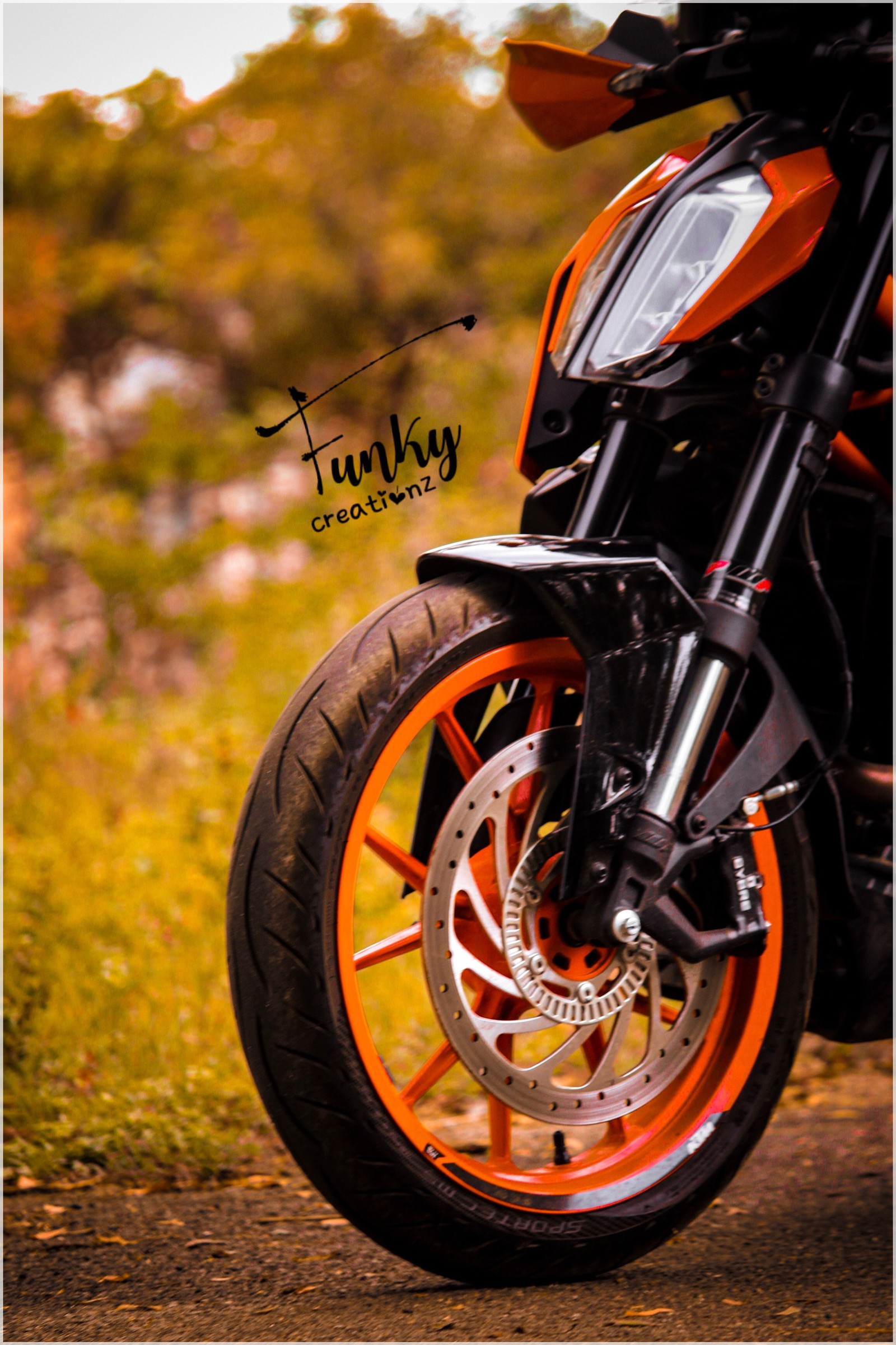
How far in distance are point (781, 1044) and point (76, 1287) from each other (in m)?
1.06

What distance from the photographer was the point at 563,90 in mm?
2064

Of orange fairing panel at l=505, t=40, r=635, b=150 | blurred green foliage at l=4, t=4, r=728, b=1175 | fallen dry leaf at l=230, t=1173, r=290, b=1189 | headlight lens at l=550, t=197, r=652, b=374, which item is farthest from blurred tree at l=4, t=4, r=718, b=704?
Answer: headlight lens at l=550, t=197, r=652, b=374

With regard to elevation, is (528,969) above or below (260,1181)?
above

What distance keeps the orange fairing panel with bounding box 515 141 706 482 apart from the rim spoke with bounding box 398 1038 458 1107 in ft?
3.31

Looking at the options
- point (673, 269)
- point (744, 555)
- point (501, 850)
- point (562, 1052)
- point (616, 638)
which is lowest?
point (562, 1052)

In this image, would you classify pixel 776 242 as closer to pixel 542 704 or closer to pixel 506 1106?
pixel 542 704

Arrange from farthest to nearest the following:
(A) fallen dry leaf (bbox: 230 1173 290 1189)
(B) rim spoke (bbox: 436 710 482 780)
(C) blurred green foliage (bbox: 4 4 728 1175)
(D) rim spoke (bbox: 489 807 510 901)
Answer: (C) blurred green foliage (bbox: 4 4 728 1175) < (A) fallen dry leaf (bbox: 230 1173 290 1189) < (B) rim spoke (bbox: 436 710 482 780) < (D) rim spoke (bbox: 489 807 510 901)

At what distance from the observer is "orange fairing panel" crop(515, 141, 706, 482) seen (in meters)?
1.82

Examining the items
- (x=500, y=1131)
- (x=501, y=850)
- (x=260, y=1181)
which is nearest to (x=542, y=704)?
(x=501, y=850)

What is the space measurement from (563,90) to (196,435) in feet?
20.6

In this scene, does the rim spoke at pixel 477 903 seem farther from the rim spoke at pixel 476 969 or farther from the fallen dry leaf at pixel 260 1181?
the fallen dry leaf at pixel 260 1181

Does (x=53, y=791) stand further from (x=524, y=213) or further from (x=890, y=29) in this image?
(x=524, y=213)

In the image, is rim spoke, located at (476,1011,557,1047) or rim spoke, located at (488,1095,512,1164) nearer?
rim spoke, located at (476,1011,557,1047)

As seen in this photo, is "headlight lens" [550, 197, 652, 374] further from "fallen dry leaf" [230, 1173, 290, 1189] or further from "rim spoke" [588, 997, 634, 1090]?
"fallen dry leaf" [230, 1173, 290, 1189]
